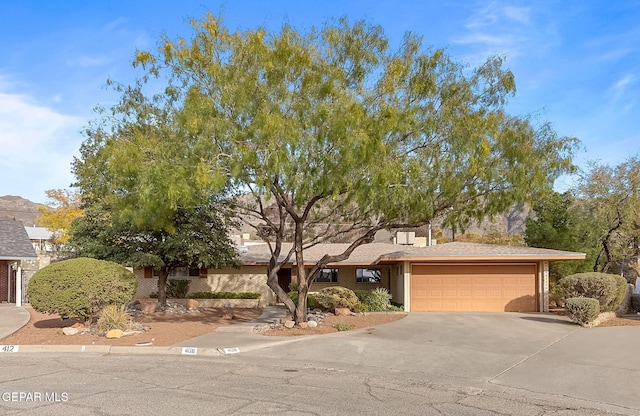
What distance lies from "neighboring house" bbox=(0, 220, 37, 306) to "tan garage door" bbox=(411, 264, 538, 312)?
1800 centimetres

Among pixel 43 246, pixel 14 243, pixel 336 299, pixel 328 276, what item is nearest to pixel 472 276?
pixel 336 299

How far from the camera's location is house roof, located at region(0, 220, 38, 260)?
25812mm

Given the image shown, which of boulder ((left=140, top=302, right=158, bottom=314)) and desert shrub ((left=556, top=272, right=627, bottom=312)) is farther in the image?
boulder ((left=140, top=302, right=158, bottom=314))

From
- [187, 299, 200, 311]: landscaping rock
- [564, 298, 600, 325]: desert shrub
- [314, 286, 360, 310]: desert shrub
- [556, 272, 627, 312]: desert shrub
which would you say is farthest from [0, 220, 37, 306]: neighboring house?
[556, 272, 627, 312]: desert shrub

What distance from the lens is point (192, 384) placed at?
9.76 metres

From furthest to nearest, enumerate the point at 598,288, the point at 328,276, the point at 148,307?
the point at 328,276
the point at 148,307
the point at 598,288

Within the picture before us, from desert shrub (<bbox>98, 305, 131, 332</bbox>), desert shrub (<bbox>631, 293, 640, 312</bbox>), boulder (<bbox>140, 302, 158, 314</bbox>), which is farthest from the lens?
desert shrub (<bbox>631, 293, 640, 312</bbox>)

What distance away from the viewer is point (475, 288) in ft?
83.6

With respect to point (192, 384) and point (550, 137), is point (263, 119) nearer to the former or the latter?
point (192, 384)

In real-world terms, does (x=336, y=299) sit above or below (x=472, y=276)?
below

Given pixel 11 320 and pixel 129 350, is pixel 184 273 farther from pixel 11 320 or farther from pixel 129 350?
pixel 129 350

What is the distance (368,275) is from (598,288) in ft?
39.6

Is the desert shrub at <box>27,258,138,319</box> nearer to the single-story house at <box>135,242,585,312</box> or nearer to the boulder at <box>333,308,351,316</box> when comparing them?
the boulder at <box>333,308,351,316</box>

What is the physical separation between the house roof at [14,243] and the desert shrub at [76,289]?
1049 cm
